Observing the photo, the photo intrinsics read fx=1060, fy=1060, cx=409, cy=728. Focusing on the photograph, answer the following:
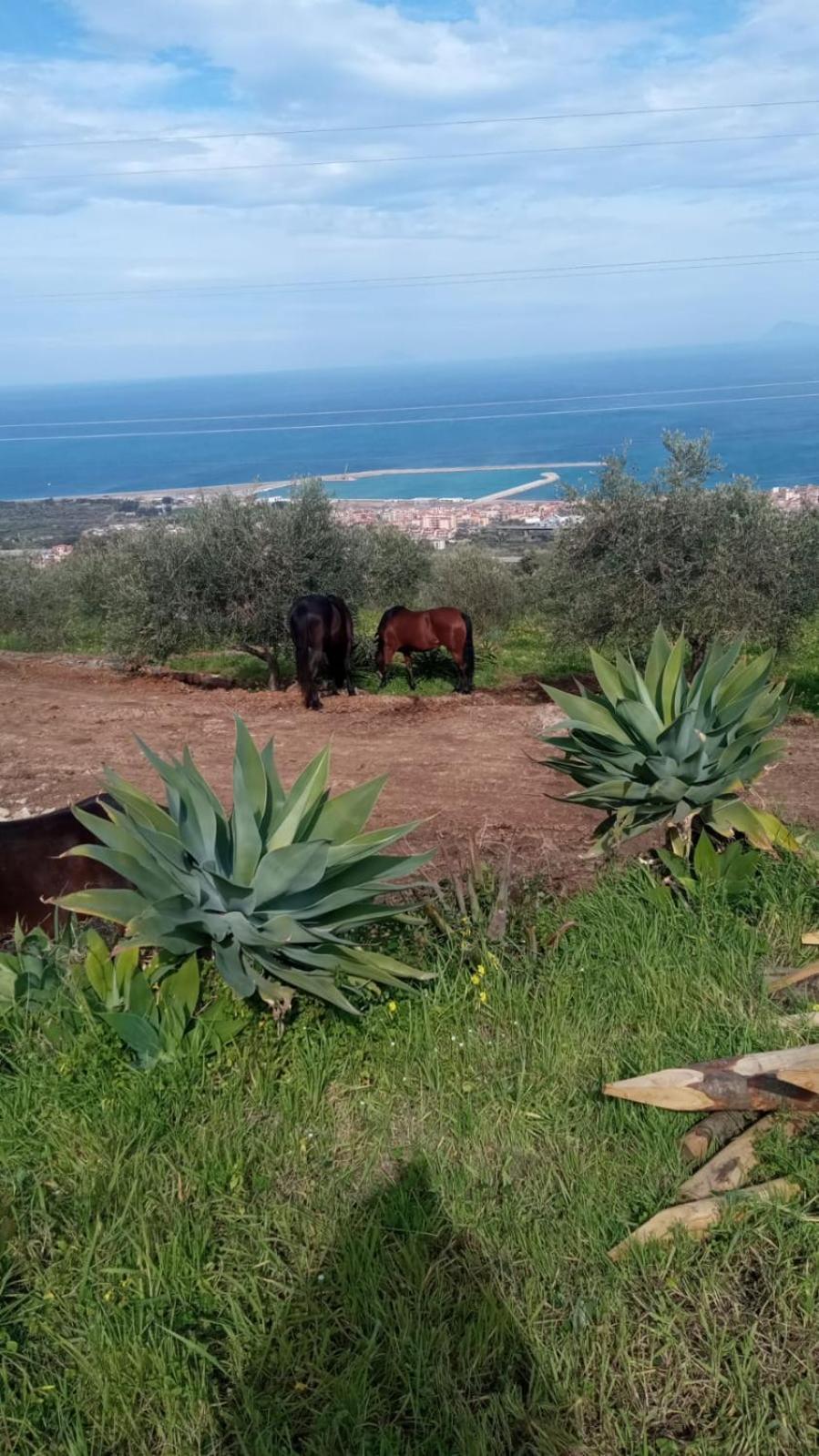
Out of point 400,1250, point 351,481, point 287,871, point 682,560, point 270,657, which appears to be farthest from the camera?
point 351,481

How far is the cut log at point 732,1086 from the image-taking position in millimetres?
3262

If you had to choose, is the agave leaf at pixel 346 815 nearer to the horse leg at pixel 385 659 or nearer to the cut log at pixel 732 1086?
the cut log at pixel 732 1086

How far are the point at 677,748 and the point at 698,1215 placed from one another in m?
2.58

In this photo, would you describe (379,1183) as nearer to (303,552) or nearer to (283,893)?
(283,893)

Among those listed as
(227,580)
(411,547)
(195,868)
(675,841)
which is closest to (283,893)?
(195,868)

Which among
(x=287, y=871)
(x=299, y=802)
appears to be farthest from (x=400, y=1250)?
(x=299, y=802)

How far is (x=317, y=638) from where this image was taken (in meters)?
14.6

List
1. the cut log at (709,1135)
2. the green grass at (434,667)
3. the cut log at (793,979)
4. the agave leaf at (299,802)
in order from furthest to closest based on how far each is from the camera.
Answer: the green grass at (434,667) < the agave leaf at (299,802) < the cut log at (793,979) < the cut log at (709,1135)

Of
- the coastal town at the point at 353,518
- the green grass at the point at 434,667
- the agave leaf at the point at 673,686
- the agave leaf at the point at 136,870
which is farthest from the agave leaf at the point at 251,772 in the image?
the coastal town at the point at 353,518

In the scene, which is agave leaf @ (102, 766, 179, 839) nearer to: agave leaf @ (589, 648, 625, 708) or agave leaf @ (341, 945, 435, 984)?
agave leaf @ (341, 945, 435, 984)

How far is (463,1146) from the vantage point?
3.28 meters

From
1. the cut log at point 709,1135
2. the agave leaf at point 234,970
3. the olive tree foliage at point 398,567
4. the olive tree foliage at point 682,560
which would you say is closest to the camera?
the cut log at point 709,1135

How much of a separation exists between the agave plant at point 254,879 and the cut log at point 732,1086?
2.99 ft

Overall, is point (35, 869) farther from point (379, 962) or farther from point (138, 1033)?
point (379, 962)
